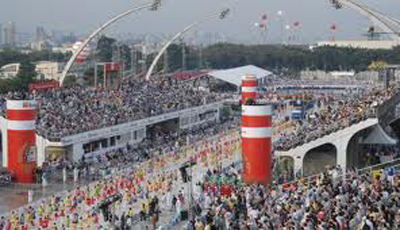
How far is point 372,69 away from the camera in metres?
103

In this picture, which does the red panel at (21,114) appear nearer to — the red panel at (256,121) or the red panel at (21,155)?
the red panel at (21,155)

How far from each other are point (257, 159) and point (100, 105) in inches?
722

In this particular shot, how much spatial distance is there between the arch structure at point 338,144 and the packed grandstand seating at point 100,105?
12.6m

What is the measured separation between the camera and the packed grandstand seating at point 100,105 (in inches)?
1446

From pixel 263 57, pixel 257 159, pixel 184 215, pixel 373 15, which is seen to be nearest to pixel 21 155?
pixel 257 159

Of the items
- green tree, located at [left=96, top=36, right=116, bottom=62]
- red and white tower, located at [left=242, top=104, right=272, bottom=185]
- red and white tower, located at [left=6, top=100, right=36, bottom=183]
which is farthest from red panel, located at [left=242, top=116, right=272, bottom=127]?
green tree, located at [left=96, top=36, right=116, bottom=62]

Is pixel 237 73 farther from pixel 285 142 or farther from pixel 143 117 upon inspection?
pixel 285 142

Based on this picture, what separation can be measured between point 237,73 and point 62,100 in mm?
36875

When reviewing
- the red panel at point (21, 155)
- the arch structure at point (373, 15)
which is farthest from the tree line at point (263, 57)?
the red panel at point (21, 155)

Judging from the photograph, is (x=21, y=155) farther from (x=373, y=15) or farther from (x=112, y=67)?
(x=373, y=15)

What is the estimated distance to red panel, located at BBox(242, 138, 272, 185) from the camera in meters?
27.6

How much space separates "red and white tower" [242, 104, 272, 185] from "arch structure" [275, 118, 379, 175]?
6.69 ft

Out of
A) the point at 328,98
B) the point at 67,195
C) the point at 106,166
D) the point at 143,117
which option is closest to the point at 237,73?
the point at 328,98

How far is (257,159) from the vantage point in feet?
90.6
